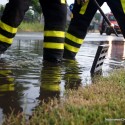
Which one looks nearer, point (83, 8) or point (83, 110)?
point (83, 110)

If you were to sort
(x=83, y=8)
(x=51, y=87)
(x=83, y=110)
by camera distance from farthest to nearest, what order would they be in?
(x=83, y=8) < (x=51, y=87) < (x=83, y=110)

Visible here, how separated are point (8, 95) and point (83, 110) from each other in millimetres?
916

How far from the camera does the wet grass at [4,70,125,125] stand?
3.04 metres

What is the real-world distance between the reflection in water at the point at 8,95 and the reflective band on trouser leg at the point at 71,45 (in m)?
2.14

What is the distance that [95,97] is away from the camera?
3768 mm

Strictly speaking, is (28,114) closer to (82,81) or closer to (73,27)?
(82,81)

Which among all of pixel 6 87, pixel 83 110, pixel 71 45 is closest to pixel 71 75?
pixel 6 87

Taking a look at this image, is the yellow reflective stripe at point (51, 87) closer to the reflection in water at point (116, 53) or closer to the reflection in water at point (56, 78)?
the reflection in water at point (56, 78)

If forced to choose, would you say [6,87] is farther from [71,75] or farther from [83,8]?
[83,8]

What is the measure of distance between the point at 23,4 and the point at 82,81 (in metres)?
1.73

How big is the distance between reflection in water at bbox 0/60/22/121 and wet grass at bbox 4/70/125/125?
0.66 feet

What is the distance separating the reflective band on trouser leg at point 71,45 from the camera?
7.26m

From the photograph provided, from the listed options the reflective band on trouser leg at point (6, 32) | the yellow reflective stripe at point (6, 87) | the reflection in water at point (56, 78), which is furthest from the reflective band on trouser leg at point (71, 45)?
the yellow reflective stripe at point (6, 87)

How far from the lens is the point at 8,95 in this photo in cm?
395
